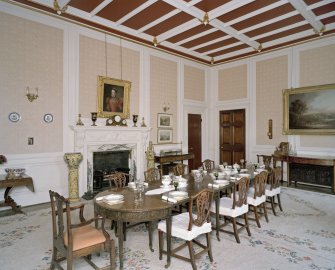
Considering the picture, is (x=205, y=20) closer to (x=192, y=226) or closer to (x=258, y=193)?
(x=258, y=193)

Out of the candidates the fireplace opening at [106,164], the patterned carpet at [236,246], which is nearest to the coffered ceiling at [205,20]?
the fireplace opening at [106,164]

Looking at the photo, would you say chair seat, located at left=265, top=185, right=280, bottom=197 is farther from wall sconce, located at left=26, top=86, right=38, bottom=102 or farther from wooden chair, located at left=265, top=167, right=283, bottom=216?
wall sconce, located at left=26, top=86, right=38, bottom=102

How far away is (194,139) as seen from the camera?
942 centimetres

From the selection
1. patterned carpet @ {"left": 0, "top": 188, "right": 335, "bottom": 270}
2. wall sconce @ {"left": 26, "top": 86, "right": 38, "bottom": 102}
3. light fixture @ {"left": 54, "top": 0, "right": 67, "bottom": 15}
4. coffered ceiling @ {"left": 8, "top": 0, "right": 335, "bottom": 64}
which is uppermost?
coffered ceiling @ {"left": 8, "top": 0, "right": 335, "bottom": 64}

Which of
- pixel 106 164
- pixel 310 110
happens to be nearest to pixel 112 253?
pixel 106 164

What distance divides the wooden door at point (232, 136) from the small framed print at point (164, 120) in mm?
2399

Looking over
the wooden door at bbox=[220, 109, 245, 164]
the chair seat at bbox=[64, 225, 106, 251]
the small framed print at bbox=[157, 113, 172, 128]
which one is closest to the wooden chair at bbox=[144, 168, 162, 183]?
the chair seat at bbox=[64, 225, 106, 251]

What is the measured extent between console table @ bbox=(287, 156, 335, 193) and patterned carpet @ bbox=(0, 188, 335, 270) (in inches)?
74.8

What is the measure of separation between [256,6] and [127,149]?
185 inches

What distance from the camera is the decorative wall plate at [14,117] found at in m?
5.29

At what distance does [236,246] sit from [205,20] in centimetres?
470

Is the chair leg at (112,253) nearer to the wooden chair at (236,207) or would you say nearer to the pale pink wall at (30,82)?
the wooden chair at (236,207)

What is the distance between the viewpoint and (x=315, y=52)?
7.32 metres

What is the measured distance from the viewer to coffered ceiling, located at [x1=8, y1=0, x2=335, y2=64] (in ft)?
17.7
